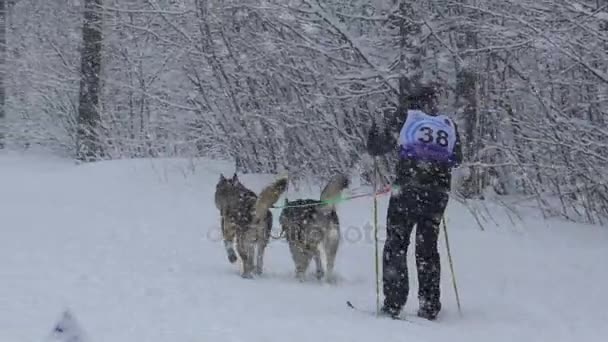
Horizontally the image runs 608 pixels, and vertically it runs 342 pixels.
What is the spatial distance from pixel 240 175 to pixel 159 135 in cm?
447

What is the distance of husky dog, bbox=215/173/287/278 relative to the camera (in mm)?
8312

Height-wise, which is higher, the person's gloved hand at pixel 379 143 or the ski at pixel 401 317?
the person's gloved hand at pixel 379 143

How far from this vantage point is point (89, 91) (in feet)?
64.4

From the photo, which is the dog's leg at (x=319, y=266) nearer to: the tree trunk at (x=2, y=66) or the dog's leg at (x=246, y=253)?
the dog's leg at (x=246, y=253)

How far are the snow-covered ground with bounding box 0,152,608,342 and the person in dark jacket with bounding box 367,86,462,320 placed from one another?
1.05 ft

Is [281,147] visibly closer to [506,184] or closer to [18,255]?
[506,184]

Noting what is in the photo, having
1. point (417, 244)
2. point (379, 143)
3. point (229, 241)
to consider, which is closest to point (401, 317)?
point (417, 244)

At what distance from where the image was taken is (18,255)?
29.4 feet

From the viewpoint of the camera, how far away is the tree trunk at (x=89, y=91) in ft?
63.4

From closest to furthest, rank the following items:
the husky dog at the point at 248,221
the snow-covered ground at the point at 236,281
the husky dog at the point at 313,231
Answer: the snow-covered ground at the point at 236,281 → the husky dog at the point at 313,231 → the husky dog at the point at 248,221

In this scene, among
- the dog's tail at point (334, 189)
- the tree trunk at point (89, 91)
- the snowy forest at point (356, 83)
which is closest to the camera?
the dog's tail at point (334, 189)

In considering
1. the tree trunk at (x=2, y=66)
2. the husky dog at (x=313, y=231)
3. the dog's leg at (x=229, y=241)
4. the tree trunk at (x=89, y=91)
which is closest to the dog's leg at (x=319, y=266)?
the husky dog at (x=313, y=231)

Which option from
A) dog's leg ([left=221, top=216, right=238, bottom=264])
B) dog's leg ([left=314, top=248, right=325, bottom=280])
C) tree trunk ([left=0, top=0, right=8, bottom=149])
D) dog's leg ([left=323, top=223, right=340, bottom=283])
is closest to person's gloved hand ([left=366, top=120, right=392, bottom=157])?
dog's leg ([left=323, top=223, right=340, bottom=283])

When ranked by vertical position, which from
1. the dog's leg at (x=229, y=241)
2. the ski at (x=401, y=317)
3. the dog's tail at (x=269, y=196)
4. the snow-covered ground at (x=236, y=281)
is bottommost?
the ski at (x=401, y=317)
